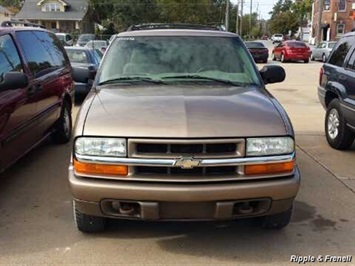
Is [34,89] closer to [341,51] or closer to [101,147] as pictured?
[101,147]

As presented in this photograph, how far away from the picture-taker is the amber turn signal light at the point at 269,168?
363 cm

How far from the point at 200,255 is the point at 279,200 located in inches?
30.2

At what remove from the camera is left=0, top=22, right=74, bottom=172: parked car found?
498cm

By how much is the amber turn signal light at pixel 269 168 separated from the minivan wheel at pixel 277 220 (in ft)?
1.86

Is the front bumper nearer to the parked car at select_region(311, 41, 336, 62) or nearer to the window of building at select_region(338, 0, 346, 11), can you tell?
the parked car at select_region(311, 41, 336, 62)

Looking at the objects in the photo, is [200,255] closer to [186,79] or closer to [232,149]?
[232,149]

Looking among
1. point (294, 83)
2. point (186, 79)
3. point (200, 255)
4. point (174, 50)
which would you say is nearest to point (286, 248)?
point (200, 255)

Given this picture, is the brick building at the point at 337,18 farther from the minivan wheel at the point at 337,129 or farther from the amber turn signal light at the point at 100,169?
the amber turn signal light at the point at 100,169

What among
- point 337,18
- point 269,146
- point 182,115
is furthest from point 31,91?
point 337,18

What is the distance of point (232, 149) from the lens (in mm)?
3645

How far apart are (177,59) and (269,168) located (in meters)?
1.68

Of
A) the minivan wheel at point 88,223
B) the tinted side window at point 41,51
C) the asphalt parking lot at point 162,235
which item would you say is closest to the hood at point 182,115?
the minivan wheel at point 88,223

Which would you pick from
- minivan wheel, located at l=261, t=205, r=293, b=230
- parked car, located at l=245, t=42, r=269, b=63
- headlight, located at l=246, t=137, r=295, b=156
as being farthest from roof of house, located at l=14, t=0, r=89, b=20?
headlight, located at l=246, t=137, r=295, b=156

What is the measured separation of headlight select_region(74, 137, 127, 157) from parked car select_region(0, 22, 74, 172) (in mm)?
1521
